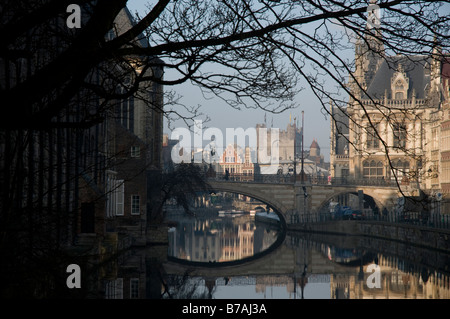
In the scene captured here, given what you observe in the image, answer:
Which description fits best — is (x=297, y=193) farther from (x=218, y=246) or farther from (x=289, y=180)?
(x=218, y=246)

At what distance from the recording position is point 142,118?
4816 cm

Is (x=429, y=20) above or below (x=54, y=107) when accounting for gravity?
above

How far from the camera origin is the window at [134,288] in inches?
776

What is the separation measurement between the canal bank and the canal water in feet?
2.29

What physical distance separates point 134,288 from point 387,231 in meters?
29.2

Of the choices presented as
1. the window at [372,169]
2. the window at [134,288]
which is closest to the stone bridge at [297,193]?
the window at [372,169]

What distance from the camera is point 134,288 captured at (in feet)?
69.7

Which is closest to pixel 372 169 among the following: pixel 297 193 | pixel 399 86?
pixel 399 86

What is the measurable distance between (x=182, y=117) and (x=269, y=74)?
4.20ft

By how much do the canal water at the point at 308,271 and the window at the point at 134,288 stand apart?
58 cm

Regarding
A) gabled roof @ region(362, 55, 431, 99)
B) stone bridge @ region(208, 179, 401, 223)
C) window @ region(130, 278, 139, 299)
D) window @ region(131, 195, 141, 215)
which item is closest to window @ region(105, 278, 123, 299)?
window @ region(130, 278, 139, 299)

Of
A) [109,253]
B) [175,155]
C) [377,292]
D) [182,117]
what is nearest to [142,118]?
[109,253]

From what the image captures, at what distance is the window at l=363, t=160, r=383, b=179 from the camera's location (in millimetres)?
71625
